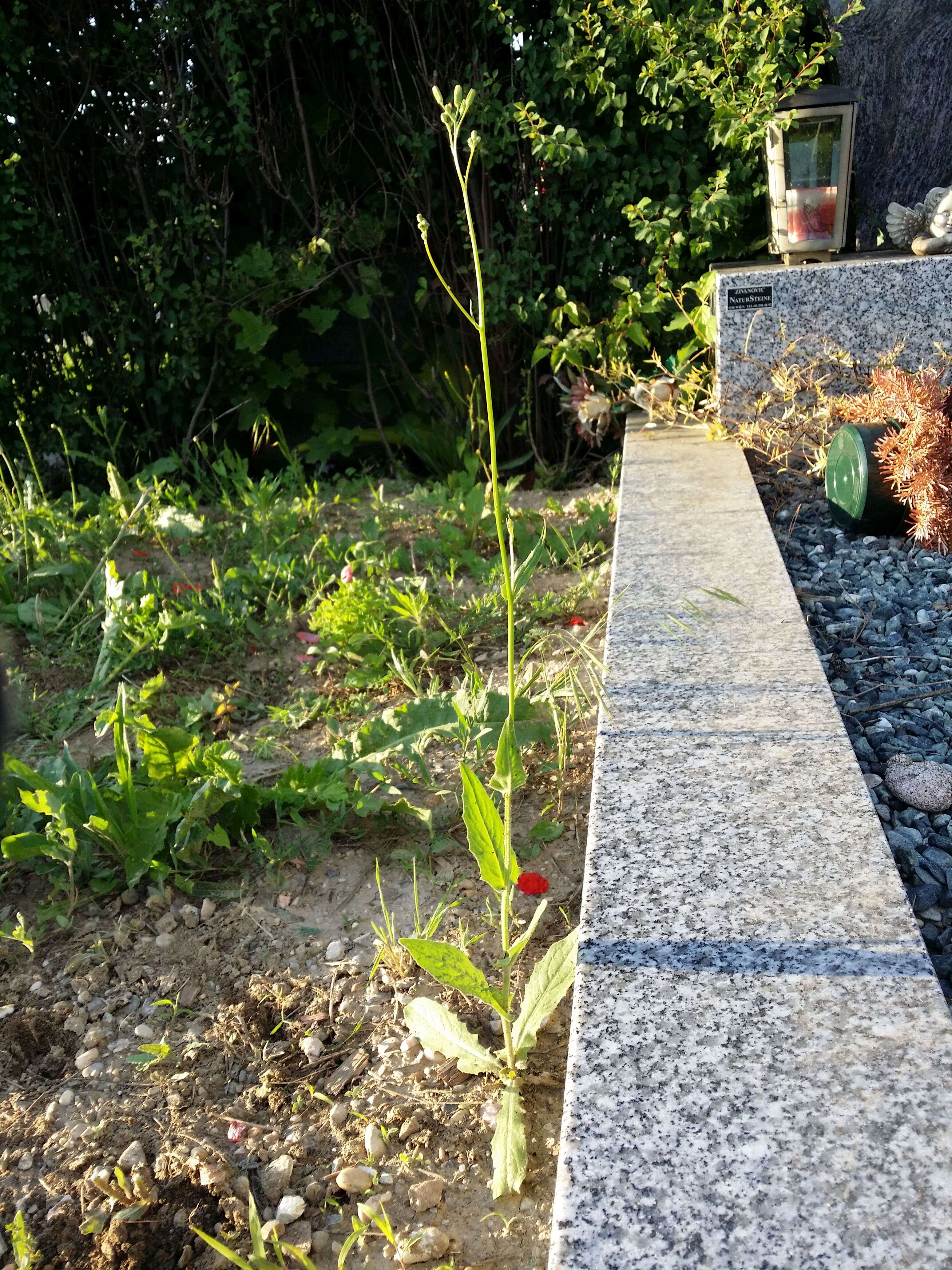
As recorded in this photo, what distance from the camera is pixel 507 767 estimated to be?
4.23 ft

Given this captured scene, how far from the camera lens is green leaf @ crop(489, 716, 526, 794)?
1262mm

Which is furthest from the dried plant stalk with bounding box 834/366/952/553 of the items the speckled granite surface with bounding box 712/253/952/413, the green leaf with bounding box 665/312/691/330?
the green leaf with bounding box 665/312/691/330

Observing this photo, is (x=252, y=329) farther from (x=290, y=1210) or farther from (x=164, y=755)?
(x=290, y=1210)

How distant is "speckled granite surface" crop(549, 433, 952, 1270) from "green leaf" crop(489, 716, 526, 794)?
0.51ft

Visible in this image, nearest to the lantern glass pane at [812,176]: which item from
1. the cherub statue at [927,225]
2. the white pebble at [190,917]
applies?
the cherub statue at [927,225]

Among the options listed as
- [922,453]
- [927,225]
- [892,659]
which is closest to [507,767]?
[892,659]

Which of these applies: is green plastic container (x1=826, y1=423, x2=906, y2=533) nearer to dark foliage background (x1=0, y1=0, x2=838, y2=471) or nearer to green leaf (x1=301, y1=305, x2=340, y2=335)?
dark foliage background (x1=0, y1=0, x2=838, y2=471)

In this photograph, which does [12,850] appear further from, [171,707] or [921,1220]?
[921,1220]

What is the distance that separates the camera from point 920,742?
1859 millimetres

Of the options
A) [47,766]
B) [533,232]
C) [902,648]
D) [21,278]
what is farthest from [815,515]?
[21,278]

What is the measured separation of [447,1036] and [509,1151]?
19 centimetres

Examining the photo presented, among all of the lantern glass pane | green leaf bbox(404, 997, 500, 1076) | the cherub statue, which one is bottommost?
green leaf bbox(404, 997, 500, 1076)

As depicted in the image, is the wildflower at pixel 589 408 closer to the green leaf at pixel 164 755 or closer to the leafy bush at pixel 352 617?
the leafy bush at pixel 352 617

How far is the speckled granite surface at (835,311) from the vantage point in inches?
135
